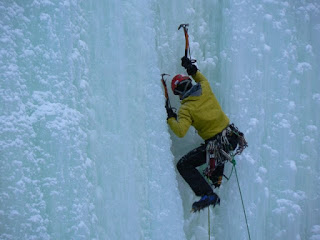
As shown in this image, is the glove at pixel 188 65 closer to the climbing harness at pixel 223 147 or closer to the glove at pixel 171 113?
the glove at pixel 171 113

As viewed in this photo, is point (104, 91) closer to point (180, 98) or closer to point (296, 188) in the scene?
point (180, 98)

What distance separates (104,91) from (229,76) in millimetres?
1267

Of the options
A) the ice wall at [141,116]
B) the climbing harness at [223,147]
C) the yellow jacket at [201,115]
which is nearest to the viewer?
the ice wall at [141,116]

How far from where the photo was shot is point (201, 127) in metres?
4.25

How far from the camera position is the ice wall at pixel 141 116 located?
360 cm

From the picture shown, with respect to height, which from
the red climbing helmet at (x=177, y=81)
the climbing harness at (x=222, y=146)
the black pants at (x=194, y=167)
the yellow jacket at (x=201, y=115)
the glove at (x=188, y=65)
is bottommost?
the black pants at (x=194, y=167)

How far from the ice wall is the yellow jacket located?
0.18 meters

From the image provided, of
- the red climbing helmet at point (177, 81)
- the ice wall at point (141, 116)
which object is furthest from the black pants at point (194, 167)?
→ the red climbing helmet at point (177, 81)

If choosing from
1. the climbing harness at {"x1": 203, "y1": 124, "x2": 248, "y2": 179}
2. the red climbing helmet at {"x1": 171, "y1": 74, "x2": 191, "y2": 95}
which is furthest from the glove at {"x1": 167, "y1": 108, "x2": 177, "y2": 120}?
the climbing harness at {"x1": 203, "y1": 124, "x2": 248, "y2": 179}

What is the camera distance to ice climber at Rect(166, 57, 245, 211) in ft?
13.6

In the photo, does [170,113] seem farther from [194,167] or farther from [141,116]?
[194,167]

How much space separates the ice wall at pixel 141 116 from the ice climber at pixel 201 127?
0.49ft

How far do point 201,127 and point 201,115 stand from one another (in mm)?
139

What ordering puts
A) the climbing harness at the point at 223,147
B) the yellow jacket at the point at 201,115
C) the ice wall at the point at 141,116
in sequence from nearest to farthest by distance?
the ice wall at the point at 141,116, the yellow jacket at the point at 201,115, the climbing harness at the point at 223,147
